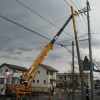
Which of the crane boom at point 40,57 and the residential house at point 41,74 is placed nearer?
the crane boom at point 40,57

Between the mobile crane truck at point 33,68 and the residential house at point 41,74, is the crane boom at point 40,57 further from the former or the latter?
the residential house at point 41,74

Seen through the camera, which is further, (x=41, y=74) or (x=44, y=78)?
(x=41, y=74)

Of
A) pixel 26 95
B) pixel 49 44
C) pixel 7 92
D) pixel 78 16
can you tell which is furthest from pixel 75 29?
pixel 7 92

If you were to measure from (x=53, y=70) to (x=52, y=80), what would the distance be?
326cm

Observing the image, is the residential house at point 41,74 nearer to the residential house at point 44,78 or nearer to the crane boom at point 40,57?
the residential house at point 44,78

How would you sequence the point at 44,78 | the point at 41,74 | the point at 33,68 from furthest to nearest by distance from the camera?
the point at 41,74 < the point at 44,78 < the point at 33,68

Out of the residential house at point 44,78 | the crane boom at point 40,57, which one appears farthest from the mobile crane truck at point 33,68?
the residential house at point 44,78

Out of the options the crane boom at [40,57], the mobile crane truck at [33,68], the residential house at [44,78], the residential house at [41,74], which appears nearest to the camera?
the mobile crane truck at [33,68]

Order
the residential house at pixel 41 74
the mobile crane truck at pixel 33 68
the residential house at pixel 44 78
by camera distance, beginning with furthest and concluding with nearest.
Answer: the residential house at pixel 44 78 < the residential house at pixel 41 74 < the mobile crane truck at pixel 33 68

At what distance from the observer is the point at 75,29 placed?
19.2 meters

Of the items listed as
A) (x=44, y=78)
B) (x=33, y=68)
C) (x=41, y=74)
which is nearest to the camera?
(x=33, y=68)

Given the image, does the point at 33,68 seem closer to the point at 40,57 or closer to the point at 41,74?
the point at 40,57

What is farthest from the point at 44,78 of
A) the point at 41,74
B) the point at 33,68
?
the point at 33,68

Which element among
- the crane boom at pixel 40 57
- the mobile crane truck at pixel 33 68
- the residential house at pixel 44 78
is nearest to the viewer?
the mobile crane truck at pixel 33 68
